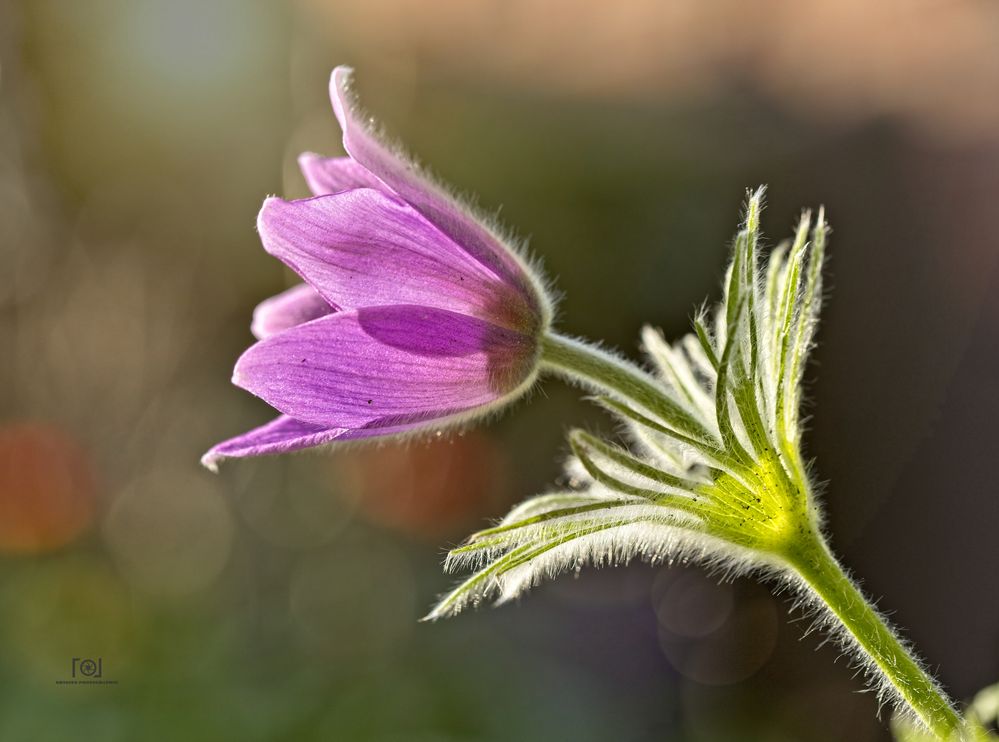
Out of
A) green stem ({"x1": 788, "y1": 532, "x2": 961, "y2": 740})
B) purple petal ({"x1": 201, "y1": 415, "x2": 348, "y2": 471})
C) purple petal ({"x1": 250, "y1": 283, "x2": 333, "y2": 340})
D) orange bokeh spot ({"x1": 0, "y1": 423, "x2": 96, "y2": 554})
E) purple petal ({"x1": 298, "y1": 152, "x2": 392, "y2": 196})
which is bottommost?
orange bokeh spot ({"x1": 0, "y1": 423, "x2": 96, "y2": 554})

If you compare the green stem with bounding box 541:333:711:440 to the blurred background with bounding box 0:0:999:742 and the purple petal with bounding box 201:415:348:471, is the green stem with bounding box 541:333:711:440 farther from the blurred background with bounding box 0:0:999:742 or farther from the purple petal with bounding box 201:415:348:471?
the blurred background with bounding box 0:0:999:742

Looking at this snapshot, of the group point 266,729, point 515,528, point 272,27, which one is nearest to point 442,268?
point 515,528

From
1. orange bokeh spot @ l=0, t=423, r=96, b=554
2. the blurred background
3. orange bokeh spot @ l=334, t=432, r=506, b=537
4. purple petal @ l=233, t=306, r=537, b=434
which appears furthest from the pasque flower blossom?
orange bokeh spot @ l=0, t=423, r=96, b=554

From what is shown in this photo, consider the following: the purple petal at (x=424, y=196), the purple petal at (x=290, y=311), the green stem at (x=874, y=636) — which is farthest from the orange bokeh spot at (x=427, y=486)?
the green stem at (x=874, y=636)

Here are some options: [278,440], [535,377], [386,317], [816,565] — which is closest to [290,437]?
[278,440]

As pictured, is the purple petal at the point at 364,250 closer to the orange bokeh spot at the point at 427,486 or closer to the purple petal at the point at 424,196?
the purple petal at the point at 424,196

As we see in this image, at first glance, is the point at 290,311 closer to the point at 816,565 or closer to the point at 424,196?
the point at 424,196

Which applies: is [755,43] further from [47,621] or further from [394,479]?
[47,621]
